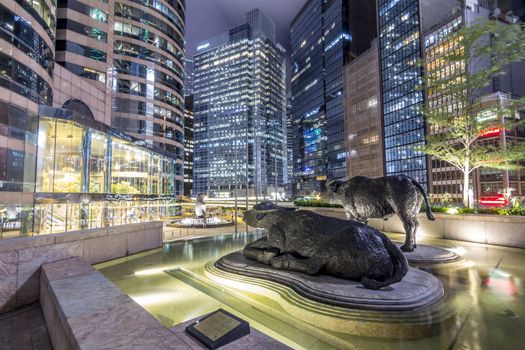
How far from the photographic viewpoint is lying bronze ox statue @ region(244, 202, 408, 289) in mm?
4883

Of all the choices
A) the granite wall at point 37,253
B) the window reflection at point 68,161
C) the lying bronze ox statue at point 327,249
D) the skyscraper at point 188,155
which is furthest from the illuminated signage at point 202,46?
the lying bronze ox statue at point 327,249

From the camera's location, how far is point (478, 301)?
4945 millimetres

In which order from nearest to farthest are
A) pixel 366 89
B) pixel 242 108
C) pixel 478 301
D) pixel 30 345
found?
pixel 30 345
pixel 478 301
pixel 366 89
pixel 242 108

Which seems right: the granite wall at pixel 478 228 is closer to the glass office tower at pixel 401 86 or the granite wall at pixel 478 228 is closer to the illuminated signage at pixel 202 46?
the glass office tower at pixel 401 86

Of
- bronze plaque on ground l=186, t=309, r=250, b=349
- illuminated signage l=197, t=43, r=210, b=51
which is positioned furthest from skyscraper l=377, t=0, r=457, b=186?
illuminated signage l=197, t=43, r=210, b=51

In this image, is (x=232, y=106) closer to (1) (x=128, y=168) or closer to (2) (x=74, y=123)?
(1) (x=128, y=168)

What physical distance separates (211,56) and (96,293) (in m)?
154

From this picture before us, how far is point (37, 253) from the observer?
5.71 meters

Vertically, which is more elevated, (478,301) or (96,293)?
(96,293)

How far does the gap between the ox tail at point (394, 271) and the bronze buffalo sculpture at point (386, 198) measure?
3.21 metres

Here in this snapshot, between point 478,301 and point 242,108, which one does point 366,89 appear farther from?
point 478,301

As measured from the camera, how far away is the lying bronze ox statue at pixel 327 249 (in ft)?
16.0

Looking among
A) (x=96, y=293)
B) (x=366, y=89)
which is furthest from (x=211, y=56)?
(x=96, y=293)

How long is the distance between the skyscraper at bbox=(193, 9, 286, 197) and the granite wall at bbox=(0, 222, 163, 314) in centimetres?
9908
